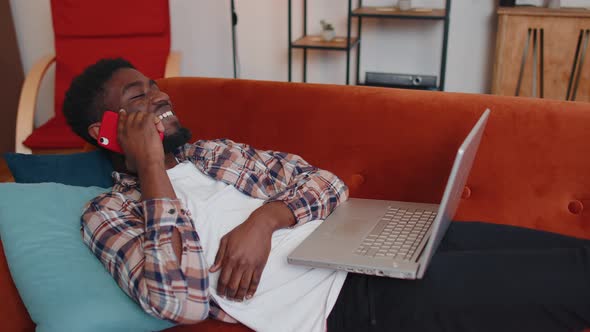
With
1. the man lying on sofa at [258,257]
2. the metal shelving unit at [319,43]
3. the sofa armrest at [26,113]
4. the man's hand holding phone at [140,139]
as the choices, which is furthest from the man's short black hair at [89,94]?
the metal shelving unit at [319,43]

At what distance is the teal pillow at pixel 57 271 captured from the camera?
1148 mm

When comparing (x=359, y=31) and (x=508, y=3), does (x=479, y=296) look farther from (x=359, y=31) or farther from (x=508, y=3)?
(x=359, y=31)

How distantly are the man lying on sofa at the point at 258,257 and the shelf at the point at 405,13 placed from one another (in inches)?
65.3

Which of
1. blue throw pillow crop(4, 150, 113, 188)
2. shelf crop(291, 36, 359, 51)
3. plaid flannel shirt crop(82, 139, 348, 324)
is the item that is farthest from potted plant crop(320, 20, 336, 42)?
blue throw pillow crop(4, 150, 113, 188)

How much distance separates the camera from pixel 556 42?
8.95 ft

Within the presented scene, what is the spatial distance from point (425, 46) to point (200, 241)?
7.61 feet

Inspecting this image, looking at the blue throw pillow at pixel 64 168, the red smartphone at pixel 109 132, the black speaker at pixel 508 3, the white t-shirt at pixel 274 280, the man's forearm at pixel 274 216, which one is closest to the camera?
the white t-shirt at pixel 274 280

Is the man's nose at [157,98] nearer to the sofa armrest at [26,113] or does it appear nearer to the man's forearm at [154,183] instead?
the man's forearm at [154,183]

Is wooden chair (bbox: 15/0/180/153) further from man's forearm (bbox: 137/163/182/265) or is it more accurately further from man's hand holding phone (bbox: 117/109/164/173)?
man's forearm (bbox: 137/163/182/265)

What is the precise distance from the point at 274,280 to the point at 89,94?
0.70m

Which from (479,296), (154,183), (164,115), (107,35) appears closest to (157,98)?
(164,115)

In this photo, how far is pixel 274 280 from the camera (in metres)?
1.26

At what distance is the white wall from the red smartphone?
2.11 m

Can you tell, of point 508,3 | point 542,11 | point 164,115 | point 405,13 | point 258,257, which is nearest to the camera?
point 258,257
